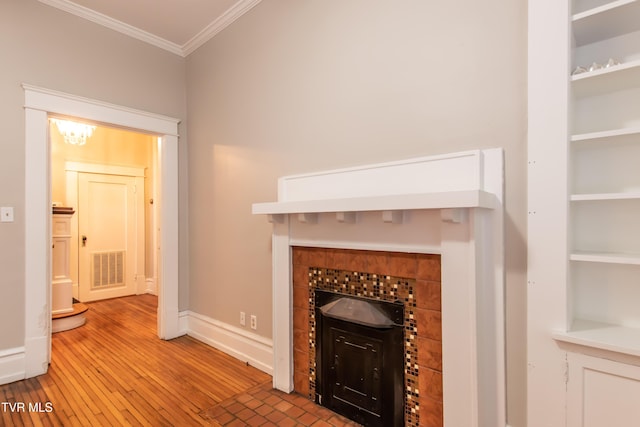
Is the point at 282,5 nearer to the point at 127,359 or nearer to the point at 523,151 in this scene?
the point at 523,151

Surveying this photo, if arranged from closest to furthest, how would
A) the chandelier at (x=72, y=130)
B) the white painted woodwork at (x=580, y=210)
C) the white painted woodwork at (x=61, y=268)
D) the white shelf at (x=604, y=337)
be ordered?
the white shelf at (x=604, y=337), the white painted woodwork at (x=580, y=210), the white painted woodwork at (x=61, y=268), the chandelier at (x=72, y=130)

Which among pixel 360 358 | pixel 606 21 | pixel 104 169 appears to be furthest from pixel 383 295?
pixel 104 169

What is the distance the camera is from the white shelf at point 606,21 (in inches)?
46.6

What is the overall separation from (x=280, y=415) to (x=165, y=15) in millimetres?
3398

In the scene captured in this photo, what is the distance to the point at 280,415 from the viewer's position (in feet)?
6.32

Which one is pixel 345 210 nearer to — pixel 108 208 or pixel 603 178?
pixel 603 178

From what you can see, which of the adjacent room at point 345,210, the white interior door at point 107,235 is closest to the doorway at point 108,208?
the white interior door at point 107,235

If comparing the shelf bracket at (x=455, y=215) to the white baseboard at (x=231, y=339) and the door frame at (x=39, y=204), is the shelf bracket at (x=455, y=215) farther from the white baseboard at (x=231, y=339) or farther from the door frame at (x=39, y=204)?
the door frame at (x=39, y=204)

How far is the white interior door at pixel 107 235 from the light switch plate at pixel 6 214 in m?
2.70

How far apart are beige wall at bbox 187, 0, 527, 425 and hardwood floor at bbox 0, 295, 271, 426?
43 cm

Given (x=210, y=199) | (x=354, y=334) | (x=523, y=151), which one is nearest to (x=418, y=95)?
(x=523, y=151)

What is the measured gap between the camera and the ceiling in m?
2.75

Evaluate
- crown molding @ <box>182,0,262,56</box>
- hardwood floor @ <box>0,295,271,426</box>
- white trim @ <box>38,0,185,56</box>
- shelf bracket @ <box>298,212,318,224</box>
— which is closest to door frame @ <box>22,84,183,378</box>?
hardwood floor @ <box>0,295,271,426</box>

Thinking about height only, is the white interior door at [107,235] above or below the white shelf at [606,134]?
below
